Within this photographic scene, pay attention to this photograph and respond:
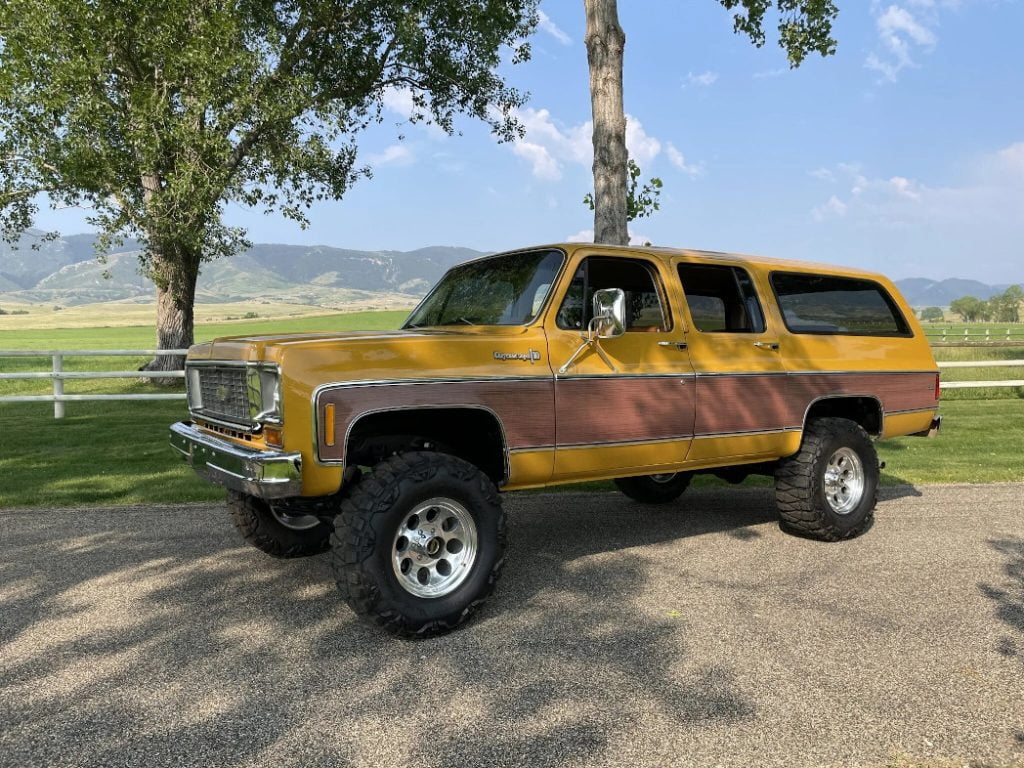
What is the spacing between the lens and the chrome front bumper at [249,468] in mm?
3668

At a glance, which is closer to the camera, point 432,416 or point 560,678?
point 560,678

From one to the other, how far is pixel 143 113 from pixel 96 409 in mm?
5279

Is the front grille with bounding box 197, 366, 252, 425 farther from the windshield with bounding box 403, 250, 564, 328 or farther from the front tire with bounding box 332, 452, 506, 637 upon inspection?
the windshield with bounding box 403, 250, 564, 328

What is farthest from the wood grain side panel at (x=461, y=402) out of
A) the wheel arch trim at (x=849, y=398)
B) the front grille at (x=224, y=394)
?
the wheel arch trim at (x=849, y=398)

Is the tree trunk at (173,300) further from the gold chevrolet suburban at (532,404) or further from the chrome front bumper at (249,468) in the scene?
the chrome front bumper at (249,468)

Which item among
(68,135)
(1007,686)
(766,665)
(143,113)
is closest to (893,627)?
(1007,686)

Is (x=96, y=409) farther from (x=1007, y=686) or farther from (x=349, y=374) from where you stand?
(x=1007, y=686)

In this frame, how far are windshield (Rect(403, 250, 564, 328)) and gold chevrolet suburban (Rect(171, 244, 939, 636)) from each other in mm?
17

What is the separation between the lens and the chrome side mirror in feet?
13.9

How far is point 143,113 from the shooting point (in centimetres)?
1261

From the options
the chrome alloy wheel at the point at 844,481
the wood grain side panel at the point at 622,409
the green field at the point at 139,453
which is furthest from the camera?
the green field at the point at 139,453

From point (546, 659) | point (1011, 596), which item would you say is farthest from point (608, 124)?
point (546, 659)

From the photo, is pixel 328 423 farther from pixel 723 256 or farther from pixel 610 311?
pixel 723 256

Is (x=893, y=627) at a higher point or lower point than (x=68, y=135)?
lower
